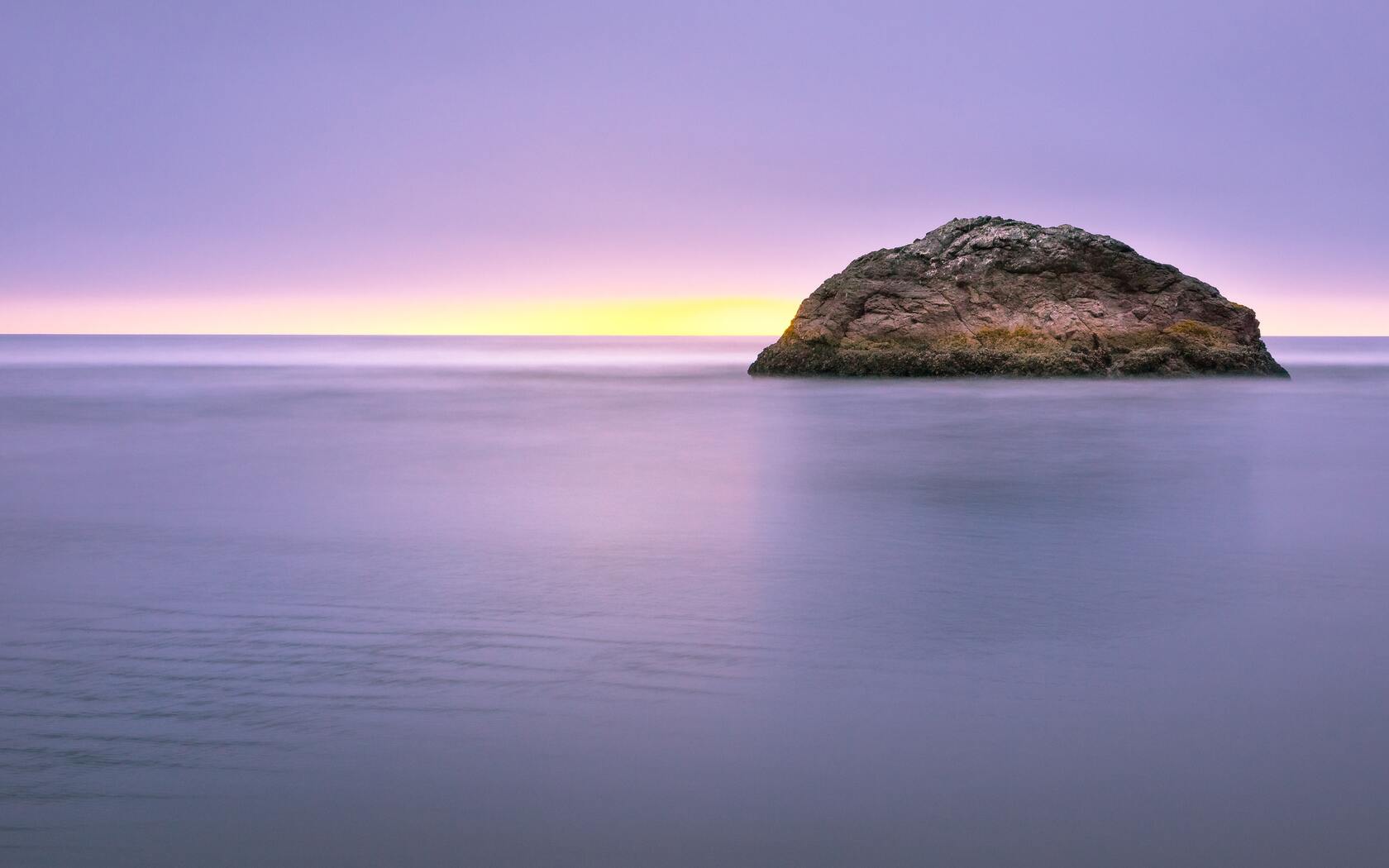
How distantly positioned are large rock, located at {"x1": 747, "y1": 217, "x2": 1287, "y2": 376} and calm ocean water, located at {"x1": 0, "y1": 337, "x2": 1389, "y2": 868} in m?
19.8

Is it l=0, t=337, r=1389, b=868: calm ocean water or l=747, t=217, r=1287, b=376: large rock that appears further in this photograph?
l=747, t=217, r=1287, b=376: large rock

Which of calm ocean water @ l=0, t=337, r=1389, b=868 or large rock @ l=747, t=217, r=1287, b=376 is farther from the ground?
large rock @ l=747, t=217, r=1287, b=376

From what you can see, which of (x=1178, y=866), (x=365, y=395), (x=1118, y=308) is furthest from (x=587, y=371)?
(x=1178, y=866)

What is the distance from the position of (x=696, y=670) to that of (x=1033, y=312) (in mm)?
28413

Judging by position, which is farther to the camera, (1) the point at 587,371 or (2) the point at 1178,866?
(1) the point at 587,371

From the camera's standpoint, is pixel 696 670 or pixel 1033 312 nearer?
pixel 696 670

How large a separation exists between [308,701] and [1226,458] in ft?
38.7

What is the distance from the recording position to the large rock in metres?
30.6

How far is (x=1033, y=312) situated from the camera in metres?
30.8

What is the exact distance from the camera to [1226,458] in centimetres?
1287

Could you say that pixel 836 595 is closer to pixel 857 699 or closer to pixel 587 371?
pixel 857 699

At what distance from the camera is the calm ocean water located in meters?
3.14

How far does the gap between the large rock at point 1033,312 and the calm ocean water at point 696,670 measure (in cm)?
1976

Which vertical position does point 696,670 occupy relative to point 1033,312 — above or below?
below
